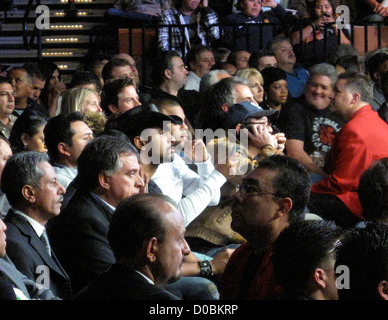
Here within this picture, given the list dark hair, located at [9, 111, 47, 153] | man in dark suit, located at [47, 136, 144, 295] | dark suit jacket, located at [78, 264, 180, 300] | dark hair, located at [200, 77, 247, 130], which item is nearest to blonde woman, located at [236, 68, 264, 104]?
A: dark hair, located at [200, 77, 247, 130]

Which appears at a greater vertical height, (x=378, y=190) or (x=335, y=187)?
(x=378, y=190)

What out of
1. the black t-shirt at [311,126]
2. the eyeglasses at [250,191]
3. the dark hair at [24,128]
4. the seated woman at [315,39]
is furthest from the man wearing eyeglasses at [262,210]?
the seated woman at [315,39]

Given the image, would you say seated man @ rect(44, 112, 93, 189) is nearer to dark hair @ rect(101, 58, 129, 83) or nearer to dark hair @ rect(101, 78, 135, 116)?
dark hair @ rect(101, 78, 135, 116)

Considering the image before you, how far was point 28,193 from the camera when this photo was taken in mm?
4816

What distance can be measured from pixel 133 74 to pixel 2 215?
3478mm

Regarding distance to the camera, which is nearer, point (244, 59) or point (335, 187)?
point (335, 187)

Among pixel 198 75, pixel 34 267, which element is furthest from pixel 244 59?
pixel 34 267

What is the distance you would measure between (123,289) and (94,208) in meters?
1.32

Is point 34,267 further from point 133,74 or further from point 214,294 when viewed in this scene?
point 133,74

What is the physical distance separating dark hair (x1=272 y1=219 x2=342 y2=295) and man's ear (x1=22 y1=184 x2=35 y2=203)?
1727 millimetres

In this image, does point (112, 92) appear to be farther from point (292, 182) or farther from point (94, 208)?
point (292, 182)

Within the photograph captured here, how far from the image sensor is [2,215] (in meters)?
5.34

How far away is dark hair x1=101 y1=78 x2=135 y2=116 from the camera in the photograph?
7102 millimetres

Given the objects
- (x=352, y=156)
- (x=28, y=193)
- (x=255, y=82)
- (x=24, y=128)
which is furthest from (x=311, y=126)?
(x=28, y=193)
